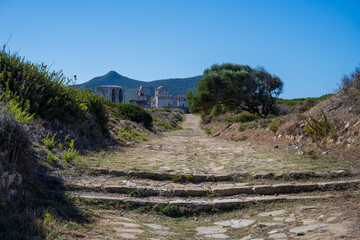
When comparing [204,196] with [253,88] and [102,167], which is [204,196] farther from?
[253,88]

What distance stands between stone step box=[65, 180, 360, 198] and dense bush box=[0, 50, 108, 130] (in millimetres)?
3454

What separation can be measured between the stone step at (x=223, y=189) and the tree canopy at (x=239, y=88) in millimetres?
15448

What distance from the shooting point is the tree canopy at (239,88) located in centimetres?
2009

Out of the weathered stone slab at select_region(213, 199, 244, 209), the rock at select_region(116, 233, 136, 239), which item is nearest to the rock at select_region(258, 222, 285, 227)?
the weathered stone slab at select_region(213, 199, 244, 209)

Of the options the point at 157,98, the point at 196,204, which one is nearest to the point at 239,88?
the point at 196,204

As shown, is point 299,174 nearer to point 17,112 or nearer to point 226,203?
point 226,203

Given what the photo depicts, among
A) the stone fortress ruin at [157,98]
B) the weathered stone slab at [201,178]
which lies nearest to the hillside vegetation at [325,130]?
the weathered stone slab at [201,178]

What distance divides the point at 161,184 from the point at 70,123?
4.51 metres

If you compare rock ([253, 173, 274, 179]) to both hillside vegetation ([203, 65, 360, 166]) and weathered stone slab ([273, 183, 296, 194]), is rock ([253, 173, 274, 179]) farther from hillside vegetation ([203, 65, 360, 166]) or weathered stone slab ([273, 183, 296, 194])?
hillside vegetation ([203, 65, 360, 166])

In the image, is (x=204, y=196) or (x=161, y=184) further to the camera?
(x=161, y=184)

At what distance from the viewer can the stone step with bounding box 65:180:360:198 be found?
4.80 m

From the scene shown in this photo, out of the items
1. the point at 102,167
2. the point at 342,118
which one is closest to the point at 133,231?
the point at 102,167

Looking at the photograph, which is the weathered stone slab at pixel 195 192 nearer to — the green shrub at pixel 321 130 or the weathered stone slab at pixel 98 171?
the weathered stone slab at pixel 98 171

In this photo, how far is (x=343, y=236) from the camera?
2.68 m
